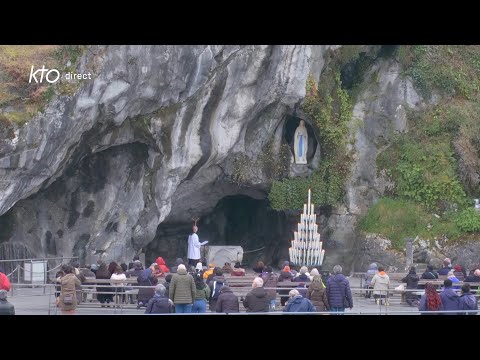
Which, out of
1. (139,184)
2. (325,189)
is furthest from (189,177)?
(325,189)

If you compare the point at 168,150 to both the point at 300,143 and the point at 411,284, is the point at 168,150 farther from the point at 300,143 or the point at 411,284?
the point at 411,284

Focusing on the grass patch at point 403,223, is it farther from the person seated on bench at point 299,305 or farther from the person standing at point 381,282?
the person seated on bench at point 299,305

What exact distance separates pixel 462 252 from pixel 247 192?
291 inches

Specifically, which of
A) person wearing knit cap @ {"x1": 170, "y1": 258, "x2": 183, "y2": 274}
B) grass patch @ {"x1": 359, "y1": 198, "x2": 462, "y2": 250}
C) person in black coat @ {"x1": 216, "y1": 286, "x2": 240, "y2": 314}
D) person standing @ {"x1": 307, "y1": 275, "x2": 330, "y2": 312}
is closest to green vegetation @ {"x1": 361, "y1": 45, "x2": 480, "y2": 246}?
grass patch @ {"x1": 359, "y1": 198, "x2": 462, "y2": 250}

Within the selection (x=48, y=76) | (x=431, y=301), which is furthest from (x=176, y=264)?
(x=431, y=301)

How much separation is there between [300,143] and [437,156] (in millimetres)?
4339

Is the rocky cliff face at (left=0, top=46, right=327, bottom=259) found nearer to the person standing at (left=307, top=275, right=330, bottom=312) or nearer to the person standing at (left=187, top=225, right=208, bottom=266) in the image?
the person standing at (left=187, top=225, right=208, bottom=266)

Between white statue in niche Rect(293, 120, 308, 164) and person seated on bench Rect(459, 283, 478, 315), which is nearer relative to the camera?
person seated on bench Rect(459, 283, 478, 315)

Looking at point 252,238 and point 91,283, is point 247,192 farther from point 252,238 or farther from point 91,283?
point 91,283

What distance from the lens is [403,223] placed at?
131ft

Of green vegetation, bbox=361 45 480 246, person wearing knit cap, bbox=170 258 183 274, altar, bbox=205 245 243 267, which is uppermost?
green vegetation, bbox=361 45 480 246

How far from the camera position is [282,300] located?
30.2 m

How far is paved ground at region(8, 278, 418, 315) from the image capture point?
94.6 feet

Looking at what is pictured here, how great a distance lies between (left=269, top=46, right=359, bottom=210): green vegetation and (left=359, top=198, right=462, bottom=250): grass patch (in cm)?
139
